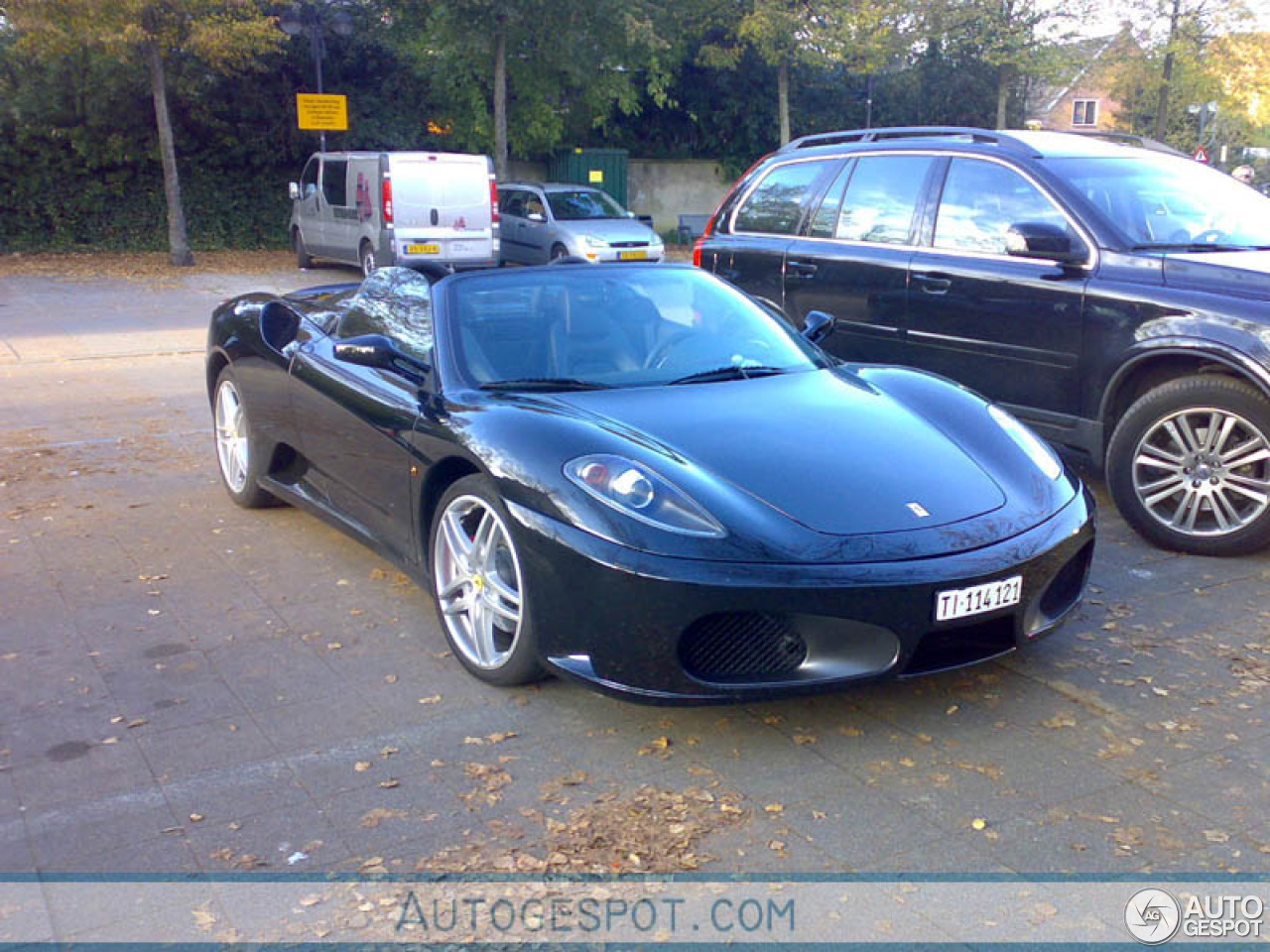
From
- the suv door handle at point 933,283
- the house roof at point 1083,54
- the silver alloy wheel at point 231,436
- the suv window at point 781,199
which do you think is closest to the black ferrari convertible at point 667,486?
the silver alloy wheel at point 231,436

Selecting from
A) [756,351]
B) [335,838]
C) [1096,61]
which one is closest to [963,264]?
[756,351]

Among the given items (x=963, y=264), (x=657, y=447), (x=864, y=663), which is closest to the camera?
(x=864, y=663)

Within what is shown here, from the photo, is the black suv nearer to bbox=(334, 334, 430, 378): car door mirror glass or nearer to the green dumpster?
bbox=(334, 334, 430, 378): car door mirror glass

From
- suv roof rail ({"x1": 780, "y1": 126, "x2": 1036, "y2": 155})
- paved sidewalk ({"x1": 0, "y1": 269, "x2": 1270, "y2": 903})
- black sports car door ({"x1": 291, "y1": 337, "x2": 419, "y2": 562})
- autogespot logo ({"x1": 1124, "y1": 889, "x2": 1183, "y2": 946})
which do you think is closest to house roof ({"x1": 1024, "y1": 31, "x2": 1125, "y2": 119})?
suv roof rail ({"x1": 780, "y1": 126, "x2": 1036, "y2": 155})

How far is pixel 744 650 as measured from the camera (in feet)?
11.5

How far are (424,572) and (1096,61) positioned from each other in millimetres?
31455

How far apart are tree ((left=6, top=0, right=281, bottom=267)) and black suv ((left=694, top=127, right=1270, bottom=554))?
→ 54.8 feet

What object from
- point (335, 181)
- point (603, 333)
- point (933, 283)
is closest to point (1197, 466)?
point (933, 283)

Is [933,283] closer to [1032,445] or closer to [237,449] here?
[1032,445]

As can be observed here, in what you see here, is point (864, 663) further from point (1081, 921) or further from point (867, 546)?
point (1081, 921)

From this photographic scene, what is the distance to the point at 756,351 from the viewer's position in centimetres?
491

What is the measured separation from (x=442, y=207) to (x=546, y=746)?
55.5 ft

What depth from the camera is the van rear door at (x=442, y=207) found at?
19281mm

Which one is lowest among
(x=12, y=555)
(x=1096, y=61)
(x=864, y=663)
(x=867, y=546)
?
(x=12, y=555)
